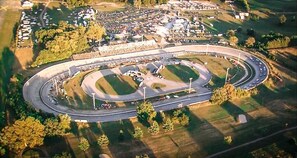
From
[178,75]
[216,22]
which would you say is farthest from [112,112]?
[216,22]

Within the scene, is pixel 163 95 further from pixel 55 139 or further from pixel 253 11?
pixel 253 11

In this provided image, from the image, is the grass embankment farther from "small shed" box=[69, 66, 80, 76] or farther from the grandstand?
"small shed" box=[69, 66, 80, 76]

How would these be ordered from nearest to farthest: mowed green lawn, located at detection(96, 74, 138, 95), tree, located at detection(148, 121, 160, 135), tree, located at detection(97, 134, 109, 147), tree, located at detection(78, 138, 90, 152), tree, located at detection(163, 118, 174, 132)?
tree, located at detection(78, 138, 90, 152), tree, located at detection(97, 134, 109, 147), tree, located at detection(148, 121, 160, 135), tree, located at detection(163, 118, 174, 132), mowed green lawn, located at detection(96, 74, 138, 95)

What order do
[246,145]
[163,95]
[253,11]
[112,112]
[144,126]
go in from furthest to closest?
[253,11], [163,95], [112,112], [144,126], [246,145]

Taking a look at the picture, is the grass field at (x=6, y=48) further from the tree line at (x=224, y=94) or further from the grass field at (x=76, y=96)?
the tree line at (x=224, y=94)

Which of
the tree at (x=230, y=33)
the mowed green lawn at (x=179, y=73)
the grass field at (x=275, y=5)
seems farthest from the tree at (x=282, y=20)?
the mowed green lawn at (x=179, y=73)

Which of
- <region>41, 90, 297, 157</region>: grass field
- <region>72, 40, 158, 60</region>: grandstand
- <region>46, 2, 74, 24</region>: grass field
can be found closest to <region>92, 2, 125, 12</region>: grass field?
<region>46, 2, 74, 24</region>: grass field
